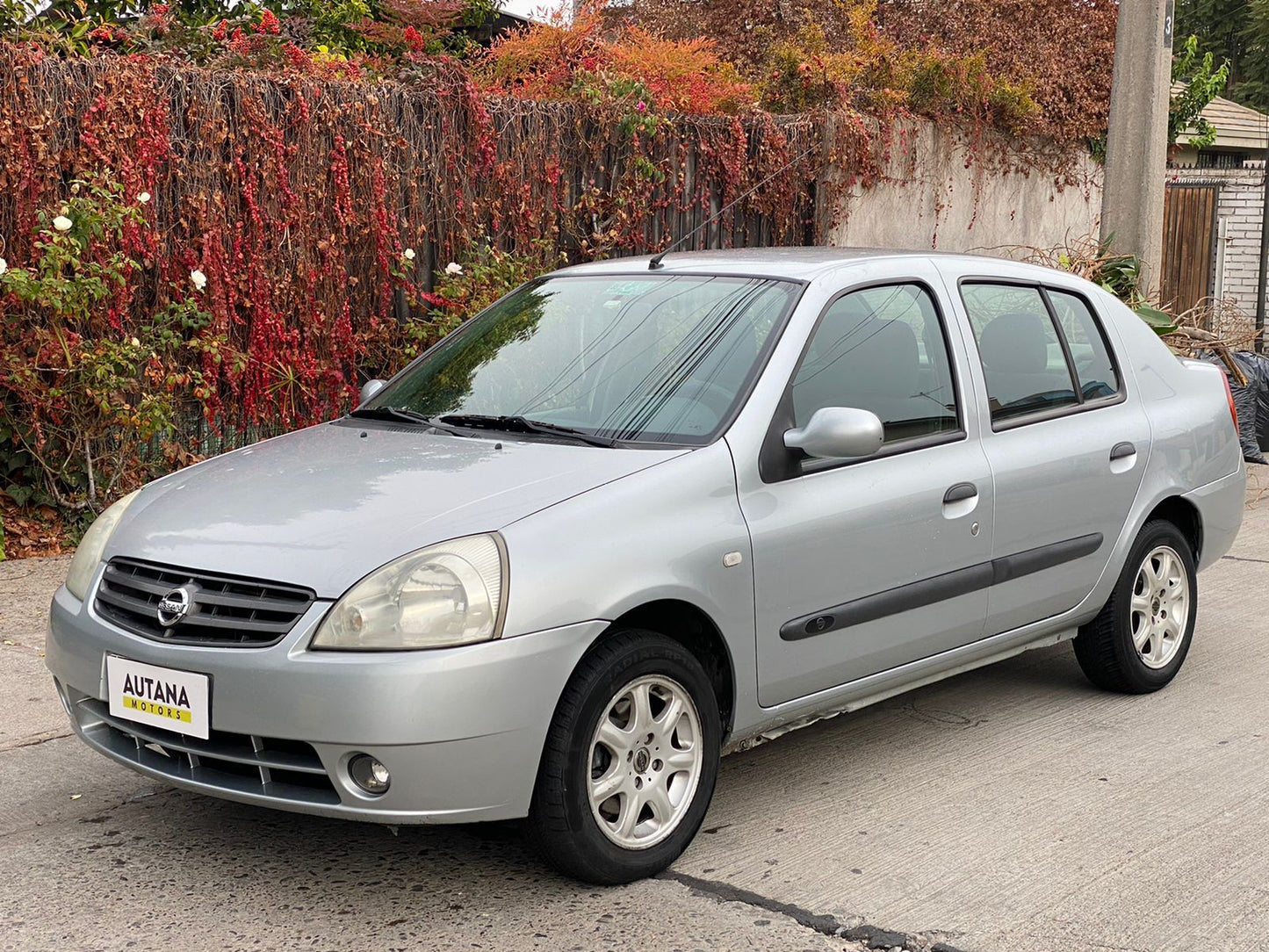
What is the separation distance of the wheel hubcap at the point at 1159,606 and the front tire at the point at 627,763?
221 cm

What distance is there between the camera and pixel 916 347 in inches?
187

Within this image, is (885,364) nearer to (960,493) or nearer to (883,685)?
(960,493)

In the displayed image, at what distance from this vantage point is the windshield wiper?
420cm

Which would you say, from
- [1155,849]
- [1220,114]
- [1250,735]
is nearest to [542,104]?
[1250,735]

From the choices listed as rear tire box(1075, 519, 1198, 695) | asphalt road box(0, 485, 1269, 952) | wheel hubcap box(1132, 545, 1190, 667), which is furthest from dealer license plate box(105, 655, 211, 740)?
wheel hubcap box(1132, 545, 1190, 667)

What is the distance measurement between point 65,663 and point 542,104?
240 inches

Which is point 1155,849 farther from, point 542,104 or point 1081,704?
point 542,104

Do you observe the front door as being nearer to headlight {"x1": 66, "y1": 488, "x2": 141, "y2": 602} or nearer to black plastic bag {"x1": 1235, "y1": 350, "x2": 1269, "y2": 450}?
headlight {"x1": 66, "y1": 488, "x2": 141, "y2": 602}

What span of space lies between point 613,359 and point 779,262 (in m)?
0.69

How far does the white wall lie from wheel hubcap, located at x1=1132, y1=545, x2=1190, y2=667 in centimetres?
582

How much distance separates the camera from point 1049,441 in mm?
5000

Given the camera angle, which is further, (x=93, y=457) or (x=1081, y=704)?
(x=93, y=457)

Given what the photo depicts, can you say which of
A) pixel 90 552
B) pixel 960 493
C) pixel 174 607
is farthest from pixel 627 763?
pixel 90 552

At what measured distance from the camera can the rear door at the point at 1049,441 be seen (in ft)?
15.9
